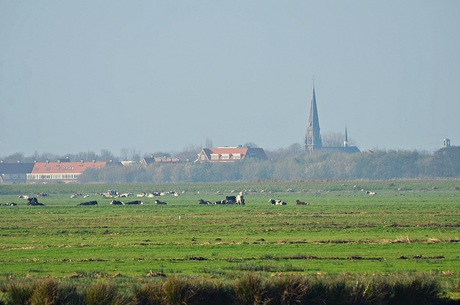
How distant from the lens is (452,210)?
57062mm

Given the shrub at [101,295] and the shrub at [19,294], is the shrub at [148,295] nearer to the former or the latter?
the shrub at [101,295]

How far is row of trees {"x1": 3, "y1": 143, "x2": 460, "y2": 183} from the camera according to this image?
17438 cm

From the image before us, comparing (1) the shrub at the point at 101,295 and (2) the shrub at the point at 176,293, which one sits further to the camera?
(2) the shrub at the point at 176,293

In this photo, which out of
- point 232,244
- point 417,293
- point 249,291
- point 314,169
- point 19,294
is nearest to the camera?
point 19,294

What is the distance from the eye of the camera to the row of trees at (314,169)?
17438cm

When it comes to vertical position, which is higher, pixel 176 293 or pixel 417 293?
pixel 176 293

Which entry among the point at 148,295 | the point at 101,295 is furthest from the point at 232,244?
the point at 101,295

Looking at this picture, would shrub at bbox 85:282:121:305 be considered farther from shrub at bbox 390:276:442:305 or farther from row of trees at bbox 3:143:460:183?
row of trees at bbox 3:143:460:183

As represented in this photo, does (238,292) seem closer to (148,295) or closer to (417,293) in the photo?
(148,295)

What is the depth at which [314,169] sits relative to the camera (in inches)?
7126

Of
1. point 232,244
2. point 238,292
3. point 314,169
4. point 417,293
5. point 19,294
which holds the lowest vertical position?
point 417,293

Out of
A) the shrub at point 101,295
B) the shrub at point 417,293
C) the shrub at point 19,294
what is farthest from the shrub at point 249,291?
the shrub at point 19,294

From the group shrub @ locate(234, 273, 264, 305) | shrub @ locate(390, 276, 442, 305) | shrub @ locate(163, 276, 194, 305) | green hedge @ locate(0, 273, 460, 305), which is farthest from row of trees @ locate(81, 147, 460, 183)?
shrub @ locate(163, 276, 194, 305)

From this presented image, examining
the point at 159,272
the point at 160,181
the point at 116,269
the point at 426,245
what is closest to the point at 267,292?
the point at 159,272
